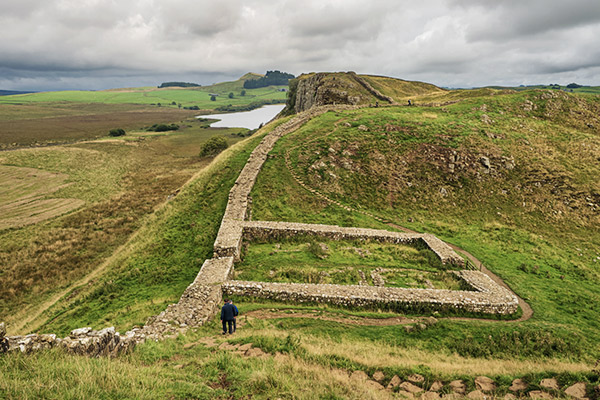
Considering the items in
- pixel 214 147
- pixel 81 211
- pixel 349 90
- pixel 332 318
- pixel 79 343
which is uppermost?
pixel 349 90

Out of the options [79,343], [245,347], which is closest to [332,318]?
[245,347]

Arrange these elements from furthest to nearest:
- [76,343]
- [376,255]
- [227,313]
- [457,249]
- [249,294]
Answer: [457,249]
[376,255]
[249,294]
[227,313]
[76,343]

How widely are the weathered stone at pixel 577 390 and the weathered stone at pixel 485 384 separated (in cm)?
184

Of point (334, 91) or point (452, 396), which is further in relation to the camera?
point (334, 91)

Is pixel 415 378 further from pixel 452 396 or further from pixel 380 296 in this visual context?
pixel 380 296

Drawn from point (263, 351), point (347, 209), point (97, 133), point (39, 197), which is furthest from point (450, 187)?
point (97, 133)

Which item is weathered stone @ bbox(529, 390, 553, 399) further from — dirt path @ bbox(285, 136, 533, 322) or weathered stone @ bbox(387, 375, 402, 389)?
dirt path @ bbox(285, 136, 533, 322)

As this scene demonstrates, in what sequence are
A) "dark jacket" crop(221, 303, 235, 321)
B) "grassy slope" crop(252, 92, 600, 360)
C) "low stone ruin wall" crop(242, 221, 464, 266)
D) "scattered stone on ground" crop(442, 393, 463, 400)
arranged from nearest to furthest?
"scattered stone on ground" crop(442, 393, 463, 400)
"dark jacket" crop(221, 303, 235, 321)
"grassy slope" crop(252, 92, 600, 360)
"low stone ruin wall" crop(242, 221, 464, 266)

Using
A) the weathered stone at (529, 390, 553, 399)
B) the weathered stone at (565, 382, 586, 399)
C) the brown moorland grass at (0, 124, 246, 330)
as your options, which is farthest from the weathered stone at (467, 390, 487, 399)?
the brown moorland grass at (0, 124, 246, 330)

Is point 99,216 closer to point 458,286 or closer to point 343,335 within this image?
point 343,335

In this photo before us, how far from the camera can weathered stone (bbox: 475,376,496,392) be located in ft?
28.2

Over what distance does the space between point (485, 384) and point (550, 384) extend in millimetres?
1884

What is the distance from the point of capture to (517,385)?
8.70 meters

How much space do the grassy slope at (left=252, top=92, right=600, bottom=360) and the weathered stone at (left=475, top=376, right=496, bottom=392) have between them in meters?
3.10
